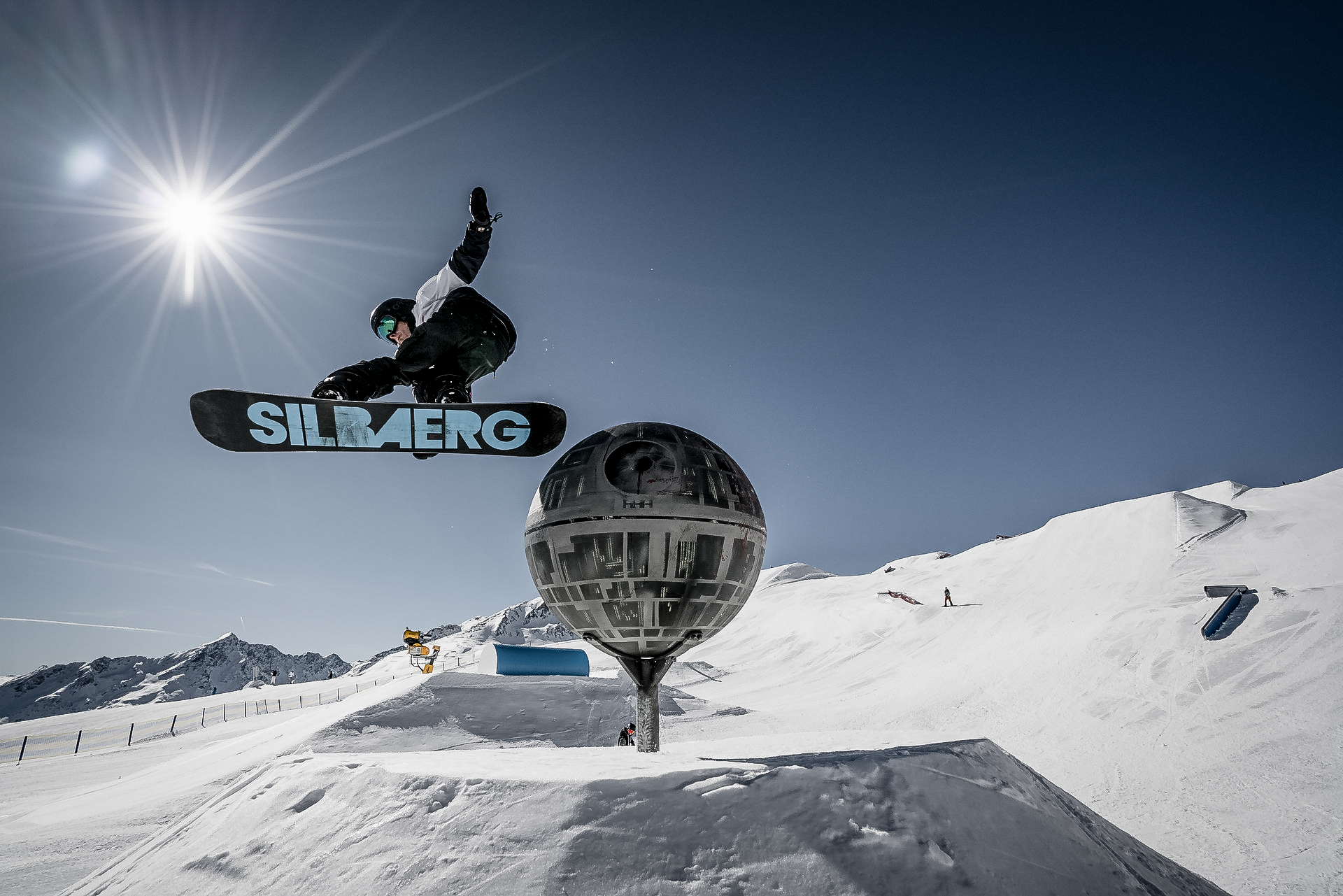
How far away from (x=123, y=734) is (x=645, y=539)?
33188mm

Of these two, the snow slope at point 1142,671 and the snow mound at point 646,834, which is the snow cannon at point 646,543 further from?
the snow slope at point 1142,671

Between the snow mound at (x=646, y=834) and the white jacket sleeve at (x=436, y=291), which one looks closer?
the snow mound at (x=646, y=834)

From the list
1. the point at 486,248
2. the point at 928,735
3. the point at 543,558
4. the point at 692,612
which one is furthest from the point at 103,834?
the point at 928,735

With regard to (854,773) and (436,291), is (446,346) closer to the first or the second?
(436,291)

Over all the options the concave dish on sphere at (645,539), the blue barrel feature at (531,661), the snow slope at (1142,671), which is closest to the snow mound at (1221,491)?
the snow slope at (1142,671)

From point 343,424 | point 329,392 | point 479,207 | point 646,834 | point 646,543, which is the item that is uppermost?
point 479,207

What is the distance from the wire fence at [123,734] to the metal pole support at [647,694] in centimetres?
2318

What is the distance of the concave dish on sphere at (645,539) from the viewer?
634cm

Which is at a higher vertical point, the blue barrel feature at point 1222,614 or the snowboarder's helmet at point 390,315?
the snowboarder's helmet at point 390,315

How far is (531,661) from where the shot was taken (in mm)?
21844

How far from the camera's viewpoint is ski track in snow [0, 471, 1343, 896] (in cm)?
389

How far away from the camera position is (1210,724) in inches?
492

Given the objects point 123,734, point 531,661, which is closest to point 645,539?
point 531,661

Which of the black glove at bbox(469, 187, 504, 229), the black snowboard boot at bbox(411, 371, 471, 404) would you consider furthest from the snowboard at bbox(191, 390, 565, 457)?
the black glove at bbox(469, 187, 504, 229)
